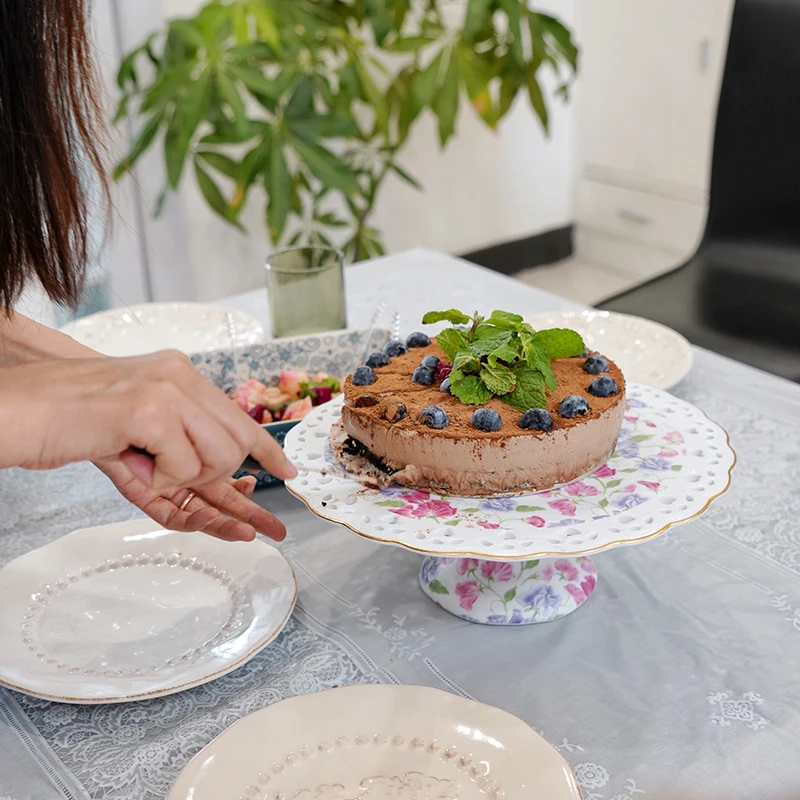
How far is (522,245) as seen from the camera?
4066 millimetres

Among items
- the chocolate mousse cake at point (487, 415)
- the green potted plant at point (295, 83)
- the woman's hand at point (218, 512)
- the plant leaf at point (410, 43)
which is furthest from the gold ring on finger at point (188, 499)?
the plant leaf at point (410, 43)

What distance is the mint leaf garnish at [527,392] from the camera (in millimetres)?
910

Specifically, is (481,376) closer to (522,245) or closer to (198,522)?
(198,522)

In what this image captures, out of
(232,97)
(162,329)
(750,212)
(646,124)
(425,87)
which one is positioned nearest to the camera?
(162,329)

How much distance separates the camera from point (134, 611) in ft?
2.95

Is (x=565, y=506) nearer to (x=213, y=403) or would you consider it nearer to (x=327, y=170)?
(x=213, y=403)

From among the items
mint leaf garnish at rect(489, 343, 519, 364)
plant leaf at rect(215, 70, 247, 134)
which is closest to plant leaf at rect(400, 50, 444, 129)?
plant leaf at rect(215, 70, 247, 134)

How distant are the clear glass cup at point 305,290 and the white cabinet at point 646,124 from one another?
2.39 meters

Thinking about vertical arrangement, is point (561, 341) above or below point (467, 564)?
above

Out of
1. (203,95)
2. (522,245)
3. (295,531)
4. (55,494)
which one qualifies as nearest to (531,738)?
(295,531)

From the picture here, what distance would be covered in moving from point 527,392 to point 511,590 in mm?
181

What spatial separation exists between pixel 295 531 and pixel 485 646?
0.28 meters

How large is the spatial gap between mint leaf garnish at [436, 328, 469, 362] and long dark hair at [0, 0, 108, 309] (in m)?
0.35

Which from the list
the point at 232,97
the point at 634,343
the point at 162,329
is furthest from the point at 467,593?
the point at 232,97
